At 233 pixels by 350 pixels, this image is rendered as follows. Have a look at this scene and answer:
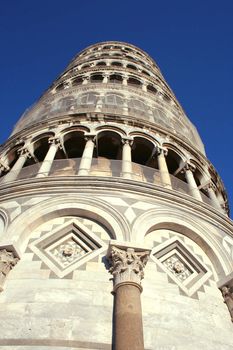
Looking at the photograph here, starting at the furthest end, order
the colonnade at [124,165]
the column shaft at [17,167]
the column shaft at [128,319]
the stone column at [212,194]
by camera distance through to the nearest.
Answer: the stone column at [212,194]
the column shaft at [17,167]
the colonnade at [124,165]
the column shaft at [128,319]

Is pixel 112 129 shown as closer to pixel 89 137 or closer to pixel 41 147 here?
pixel 89 137

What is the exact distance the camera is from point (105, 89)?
20.3m

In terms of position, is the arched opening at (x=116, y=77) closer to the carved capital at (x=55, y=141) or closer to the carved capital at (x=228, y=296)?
the carved capital at (x=55, y=141)

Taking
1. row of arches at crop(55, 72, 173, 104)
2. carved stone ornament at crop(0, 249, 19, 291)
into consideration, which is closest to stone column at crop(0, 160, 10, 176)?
carved stone ornament at crop(0, 249, 19, 291)

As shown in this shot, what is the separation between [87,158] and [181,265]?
5.03 metres

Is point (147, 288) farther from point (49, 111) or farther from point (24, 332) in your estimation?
point (49, 111)

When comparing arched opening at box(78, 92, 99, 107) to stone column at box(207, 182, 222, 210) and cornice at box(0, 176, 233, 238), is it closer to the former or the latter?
stone column at box(207, 182, 222, 210)

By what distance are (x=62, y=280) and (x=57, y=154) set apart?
734 centimetres

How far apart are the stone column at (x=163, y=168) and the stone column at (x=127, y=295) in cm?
438

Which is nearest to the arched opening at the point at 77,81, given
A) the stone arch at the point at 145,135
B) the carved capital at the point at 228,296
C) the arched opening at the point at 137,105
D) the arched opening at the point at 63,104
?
the arched opening at the point at 63,104

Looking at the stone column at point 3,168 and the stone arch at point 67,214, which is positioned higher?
the stone column at point 3,168

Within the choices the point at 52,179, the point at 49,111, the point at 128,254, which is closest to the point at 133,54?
the point at 49,111

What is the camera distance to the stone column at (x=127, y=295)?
641cm

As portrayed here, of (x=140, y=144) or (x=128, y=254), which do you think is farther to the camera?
(x=140, y=144)
